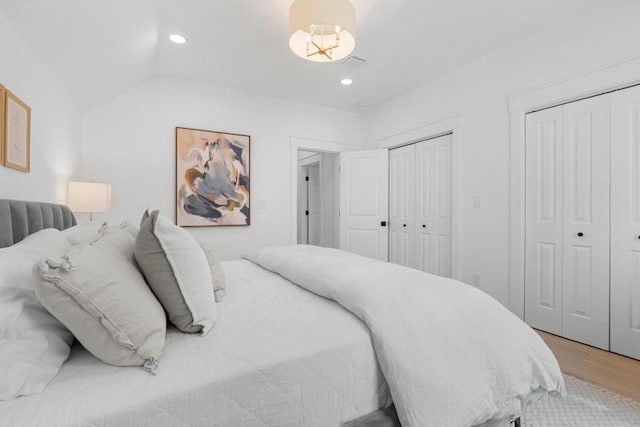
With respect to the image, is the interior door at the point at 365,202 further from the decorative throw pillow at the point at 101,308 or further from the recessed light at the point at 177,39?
the decorative throw pillow at the point at 101,308

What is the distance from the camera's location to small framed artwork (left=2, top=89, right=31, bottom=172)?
5.13 ft

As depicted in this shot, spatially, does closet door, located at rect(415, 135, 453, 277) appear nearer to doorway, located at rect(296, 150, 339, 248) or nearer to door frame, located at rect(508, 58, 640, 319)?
door frame, located at rect(508, 58, 640, 319)

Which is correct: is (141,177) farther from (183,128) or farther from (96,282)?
(96,282)

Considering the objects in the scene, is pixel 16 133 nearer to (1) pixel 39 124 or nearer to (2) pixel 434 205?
(1) pixel 39 124

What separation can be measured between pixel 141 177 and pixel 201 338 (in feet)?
9.44

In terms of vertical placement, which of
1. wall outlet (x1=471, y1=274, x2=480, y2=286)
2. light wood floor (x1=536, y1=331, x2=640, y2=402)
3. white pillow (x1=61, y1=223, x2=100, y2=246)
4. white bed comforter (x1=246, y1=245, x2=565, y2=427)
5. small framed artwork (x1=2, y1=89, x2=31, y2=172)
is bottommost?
light wood floor (x1=536, y1=331, x2=640, y2=402)

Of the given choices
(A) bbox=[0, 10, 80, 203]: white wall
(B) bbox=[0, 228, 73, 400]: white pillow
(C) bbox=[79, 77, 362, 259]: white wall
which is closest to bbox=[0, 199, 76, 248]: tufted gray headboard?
(A) bbox=[0, 10, 80, 203]: white wall

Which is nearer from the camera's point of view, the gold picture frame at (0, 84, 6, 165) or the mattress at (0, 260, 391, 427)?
the mattress at (0, 260, 391, 427)

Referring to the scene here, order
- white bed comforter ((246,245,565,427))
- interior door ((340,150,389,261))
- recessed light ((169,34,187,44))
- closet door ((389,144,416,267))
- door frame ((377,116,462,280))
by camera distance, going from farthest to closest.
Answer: interior door ((340,150,389,261))
closet door ((389,144,416,267))
door frame ((377,116,462,280))
recessed light ((169,34,187,44))
white bed comforter ((246,245,565,427))

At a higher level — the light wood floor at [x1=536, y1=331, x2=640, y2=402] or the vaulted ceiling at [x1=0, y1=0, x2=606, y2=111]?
the vaulted ceiling at [x1=0, y1=0, x2=606, y2=111]

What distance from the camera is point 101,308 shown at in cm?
78

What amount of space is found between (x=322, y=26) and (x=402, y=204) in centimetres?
256

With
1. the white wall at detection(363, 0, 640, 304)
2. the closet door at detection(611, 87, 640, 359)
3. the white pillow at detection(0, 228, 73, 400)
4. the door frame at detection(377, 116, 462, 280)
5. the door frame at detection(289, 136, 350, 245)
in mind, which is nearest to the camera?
the white pillow at detection(0, 228, 73, 400)

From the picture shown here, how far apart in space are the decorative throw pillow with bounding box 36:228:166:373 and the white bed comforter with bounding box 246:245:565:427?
2.24 feet
